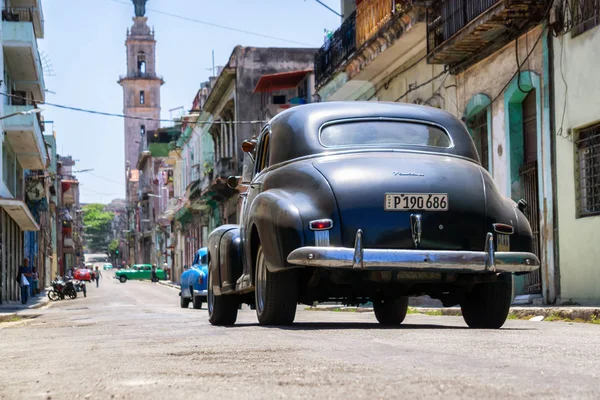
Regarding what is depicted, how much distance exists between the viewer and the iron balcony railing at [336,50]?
2762 centimetres

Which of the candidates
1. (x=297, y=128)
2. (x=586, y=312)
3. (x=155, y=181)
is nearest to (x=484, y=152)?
(x=586, y=312)

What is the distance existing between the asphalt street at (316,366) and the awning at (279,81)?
3415 centimetres

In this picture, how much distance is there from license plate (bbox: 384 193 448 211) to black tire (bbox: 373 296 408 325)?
315cm

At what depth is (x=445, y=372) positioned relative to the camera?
533 centimetres

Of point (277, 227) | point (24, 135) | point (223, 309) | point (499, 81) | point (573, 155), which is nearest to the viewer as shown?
point (277, 227)

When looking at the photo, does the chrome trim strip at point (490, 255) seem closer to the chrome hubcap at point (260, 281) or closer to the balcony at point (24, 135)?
the chrome hubcap at point (260, 281)

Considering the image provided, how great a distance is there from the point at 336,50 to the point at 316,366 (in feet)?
78.8

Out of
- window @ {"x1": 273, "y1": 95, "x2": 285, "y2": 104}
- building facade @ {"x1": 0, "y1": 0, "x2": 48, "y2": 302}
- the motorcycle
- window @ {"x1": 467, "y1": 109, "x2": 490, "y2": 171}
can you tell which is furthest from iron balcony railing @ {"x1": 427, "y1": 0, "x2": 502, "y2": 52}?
window @ {"x1": 273, "y1": 95, "x2": 285, "y2": 104}

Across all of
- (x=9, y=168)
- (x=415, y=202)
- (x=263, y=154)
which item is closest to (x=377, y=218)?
(x=415, y=202)

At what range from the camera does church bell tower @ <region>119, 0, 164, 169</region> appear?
13325cm

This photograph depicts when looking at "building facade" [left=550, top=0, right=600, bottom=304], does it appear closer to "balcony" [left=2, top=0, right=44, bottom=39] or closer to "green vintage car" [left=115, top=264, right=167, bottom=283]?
"balcony" [left=2, top=0, right=44, bottom=39]

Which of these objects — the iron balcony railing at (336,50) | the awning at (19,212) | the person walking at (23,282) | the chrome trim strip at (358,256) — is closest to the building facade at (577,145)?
the chrome trim strip at (358,256)

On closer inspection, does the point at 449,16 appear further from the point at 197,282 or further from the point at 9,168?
the point at 9,168

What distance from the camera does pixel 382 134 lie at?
1030 cm
